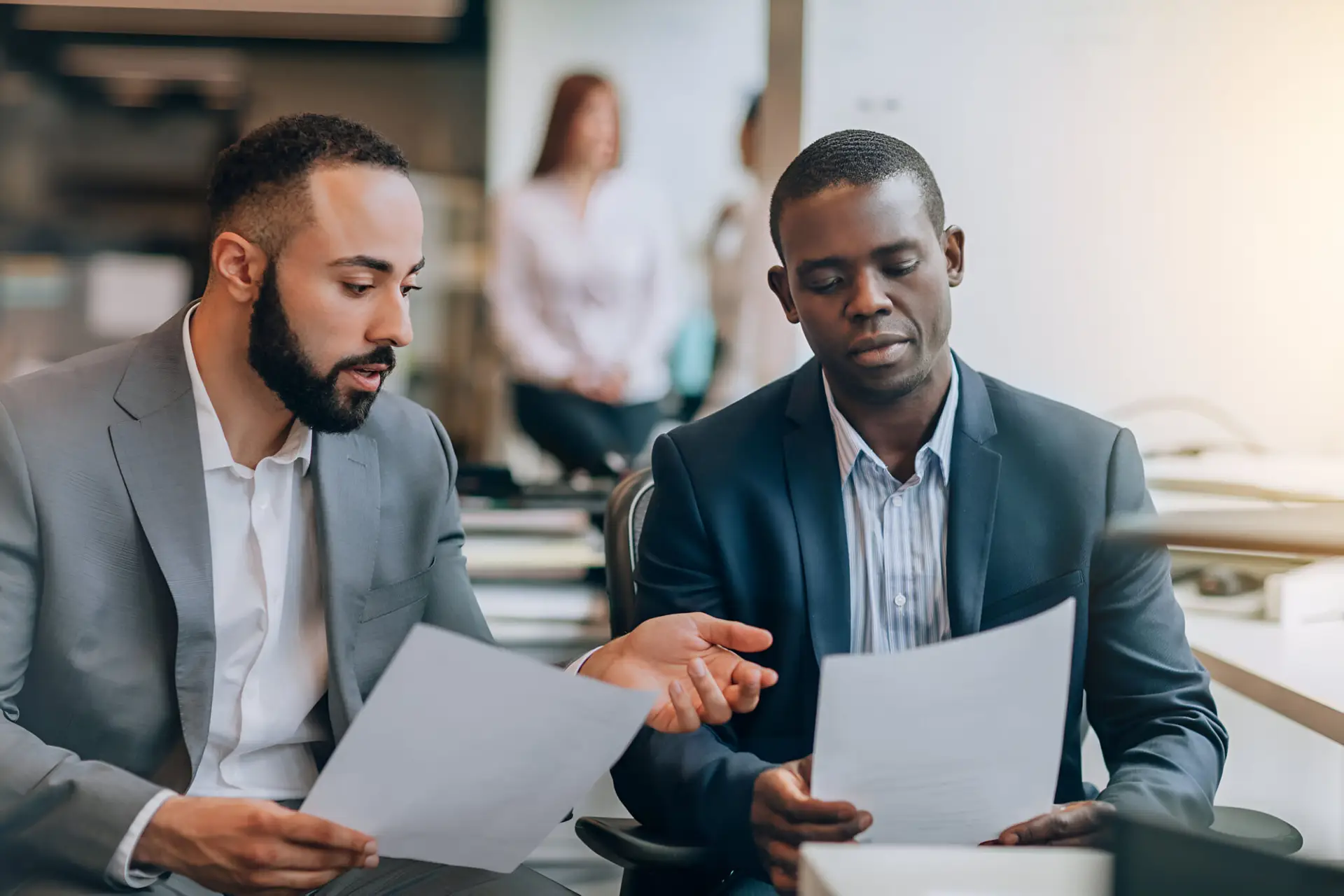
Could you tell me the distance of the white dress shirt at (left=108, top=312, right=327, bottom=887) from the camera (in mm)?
1226

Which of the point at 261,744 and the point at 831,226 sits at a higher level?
the point at 831,226

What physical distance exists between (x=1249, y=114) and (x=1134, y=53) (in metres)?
0.23

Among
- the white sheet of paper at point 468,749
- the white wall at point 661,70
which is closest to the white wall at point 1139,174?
the white sheet of paper at point 468,749

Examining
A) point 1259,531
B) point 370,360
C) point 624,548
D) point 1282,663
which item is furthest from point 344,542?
point 1282,663

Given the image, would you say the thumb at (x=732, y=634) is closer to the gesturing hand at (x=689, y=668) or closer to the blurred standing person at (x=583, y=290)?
the gesturing hand at (x=689, y=668)

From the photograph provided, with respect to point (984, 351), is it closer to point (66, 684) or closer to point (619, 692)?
point (619, 692)

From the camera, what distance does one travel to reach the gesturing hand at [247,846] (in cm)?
97

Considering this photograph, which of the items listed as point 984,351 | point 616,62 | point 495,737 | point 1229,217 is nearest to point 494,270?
point 616,62

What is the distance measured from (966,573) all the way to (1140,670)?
20 centimetres

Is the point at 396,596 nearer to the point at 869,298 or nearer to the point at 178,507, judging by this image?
the point at 178,507

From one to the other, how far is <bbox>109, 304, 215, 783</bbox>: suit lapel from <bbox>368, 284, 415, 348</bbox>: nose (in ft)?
0.64

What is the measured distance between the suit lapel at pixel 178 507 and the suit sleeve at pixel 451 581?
25 centimetres

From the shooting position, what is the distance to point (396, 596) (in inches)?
51.0

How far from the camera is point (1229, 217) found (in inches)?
83.4
